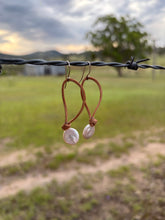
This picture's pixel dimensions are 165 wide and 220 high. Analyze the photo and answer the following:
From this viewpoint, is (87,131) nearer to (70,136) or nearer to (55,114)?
(70,136)

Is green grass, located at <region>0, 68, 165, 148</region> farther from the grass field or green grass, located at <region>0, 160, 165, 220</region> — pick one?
green grass, located at <region>0, 160, 165, 220</region>

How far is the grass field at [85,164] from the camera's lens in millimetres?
3271

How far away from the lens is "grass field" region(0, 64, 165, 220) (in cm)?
327

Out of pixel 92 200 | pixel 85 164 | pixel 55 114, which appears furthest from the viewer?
pixel 55 114

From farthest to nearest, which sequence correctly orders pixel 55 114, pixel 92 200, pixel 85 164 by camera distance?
1. pixel 55 114
2. pixel 85 164
3. pixel 92 200

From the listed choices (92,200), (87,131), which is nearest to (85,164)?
(92,200)

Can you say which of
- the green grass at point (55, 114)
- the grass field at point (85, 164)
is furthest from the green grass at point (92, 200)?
the green grass at point (55, 114)

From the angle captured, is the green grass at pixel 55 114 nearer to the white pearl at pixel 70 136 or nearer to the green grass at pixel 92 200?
the green grass at pixel 92 200

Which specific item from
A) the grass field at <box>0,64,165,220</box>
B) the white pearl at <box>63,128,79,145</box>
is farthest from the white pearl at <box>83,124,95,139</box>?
the grass field at <box>0,64,165,220</box>

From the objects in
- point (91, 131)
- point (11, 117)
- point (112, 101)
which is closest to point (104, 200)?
point (91, 131)

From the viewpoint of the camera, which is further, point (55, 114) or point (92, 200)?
point (55, 114)

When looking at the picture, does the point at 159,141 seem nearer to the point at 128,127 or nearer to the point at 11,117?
the point at 128,127

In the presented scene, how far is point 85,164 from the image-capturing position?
187 inches

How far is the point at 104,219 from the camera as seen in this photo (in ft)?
10.2
